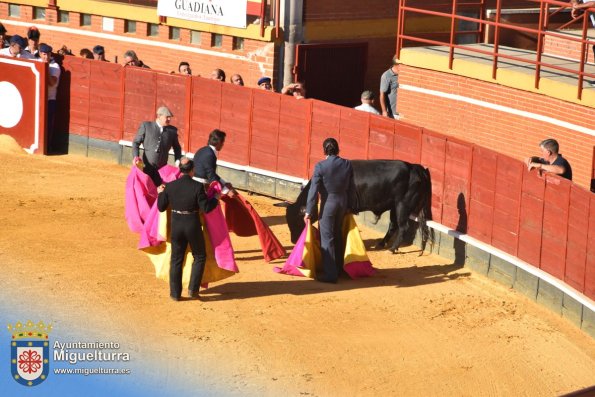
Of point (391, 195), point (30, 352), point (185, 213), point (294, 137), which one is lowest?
point (30, 352)

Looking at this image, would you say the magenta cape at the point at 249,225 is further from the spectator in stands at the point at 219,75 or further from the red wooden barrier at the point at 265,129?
the spectator in stands at the point at 219,75

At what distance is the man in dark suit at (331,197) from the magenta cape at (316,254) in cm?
13

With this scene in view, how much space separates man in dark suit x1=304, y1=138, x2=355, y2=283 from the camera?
14172mm

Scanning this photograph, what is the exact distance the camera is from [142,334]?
12.5 m

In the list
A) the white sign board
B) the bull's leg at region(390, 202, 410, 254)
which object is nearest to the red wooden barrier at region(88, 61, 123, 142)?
the white sign board

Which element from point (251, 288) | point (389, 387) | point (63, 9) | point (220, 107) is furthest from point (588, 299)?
point (63, 9)

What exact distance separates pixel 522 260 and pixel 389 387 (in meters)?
3.58

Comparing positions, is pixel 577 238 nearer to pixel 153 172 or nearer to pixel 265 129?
pixel 153 172

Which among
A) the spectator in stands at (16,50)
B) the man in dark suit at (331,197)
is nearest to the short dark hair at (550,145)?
the man in dark suit at (331,197)

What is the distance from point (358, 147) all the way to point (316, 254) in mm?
3000

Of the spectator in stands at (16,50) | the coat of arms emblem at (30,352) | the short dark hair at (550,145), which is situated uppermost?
the spectator in stands at (16,50)

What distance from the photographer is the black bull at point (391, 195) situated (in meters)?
15.8

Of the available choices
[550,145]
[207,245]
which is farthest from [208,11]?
[550,145]

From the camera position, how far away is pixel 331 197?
14242 millimetres
